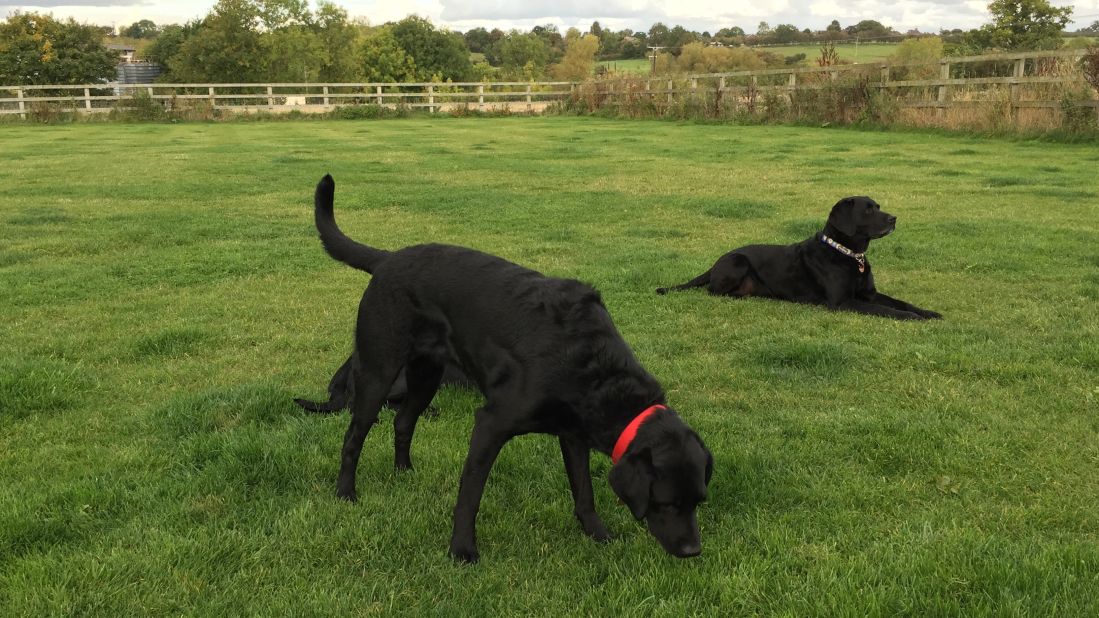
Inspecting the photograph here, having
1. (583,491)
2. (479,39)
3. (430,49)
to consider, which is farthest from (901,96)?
(479,39)

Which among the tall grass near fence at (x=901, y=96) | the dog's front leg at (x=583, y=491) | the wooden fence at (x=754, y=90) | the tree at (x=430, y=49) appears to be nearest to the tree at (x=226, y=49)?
the wooden fence at (x=754, y=90)

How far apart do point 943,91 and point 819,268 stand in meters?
16.6

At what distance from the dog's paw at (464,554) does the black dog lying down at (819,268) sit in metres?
4.30

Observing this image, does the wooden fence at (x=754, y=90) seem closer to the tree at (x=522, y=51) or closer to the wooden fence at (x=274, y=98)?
the wooden fence at (x=274, y=98)

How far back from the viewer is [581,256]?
8.41 m

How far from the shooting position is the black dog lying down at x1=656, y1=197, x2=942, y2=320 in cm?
665

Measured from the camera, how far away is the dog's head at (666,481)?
2.77 meters

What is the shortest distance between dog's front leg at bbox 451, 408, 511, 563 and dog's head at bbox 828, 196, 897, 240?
4931 mm

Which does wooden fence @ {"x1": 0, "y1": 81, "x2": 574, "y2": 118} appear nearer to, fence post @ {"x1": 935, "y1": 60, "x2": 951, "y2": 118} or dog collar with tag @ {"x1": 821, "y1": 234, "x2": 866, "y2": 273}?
fence post @ {"x1": 935, "y1": 60, "x2": 951, "y2": 118}

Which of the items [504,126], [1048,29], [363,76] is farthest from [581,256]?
[363,76]

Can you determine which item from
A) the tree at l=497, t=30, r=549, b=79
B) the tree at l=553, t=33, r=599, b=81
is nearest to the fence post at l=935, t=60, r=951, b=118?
the tree at l=553, t=33, r=599, b=81

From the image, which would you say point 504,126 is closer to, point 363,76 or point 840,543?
point 840,543

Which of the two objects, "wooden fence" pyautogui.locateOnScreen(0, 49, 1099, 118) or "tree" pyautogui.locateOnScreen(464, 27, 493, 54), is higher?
"tree" pyautogui.locateOnScreen(464, 27, 493, 54)

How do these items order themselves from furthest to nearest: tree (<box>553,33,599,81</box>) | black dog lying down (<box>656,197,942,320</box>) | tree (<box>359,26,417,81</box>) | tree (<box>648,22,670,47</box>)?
tree (<box>648,22,670,47</box>)
tree (<box>553,33,599,81</box>)
tree (<box>359,26,417,81</box>)
black dog lying down (<box>656,197,942,320</box>)
